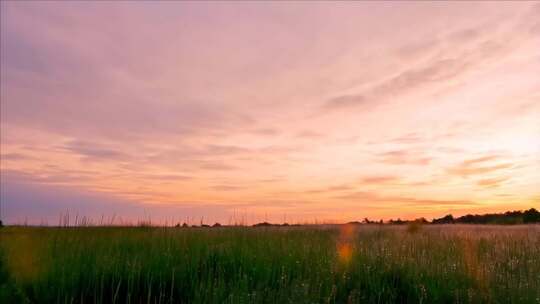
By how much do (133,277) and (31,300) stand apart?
125 cm

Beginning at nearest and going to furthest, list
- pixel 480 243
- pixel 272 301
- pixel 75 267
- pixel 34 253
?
1. pixel 272 301
2. pixel 75 267
3. pixel 34 253
4. pixel 480 243

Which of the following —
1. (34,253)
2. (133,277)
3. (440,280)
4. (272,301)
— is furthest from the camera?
(34,253)

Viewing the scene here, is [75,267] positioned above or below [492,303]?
above

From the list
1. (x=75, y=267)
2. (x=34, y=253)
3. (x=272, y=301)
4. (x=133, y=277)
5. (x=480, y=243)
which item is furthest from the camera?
→ (x=480, y=243)

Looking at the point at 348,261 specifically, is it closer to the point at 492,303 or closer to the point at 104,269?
the point at 492,303

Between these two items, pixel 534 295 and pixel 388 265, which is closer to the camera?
pixel 534 295

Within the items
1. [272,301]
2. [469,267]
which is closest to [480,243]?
[469,267]

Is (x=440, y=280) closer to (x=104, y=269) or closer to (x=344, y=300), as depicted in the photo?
(x=344, y=300)

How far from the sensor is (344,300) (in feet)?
20.6

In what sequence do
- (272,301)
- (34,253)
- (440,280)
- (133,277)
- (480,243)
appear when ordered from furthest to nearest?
1. (480,243)
2. (34,253)
3. (440,280)
4. (133,277)
5. (272,301)

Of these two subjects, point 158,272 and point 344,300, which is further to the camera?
point 158,272

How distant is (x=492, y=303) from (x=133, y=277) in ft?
16.2

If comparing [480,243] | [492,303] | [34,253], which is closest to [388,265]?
[492,303]

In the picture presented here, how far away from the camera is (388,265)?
8102 mm
